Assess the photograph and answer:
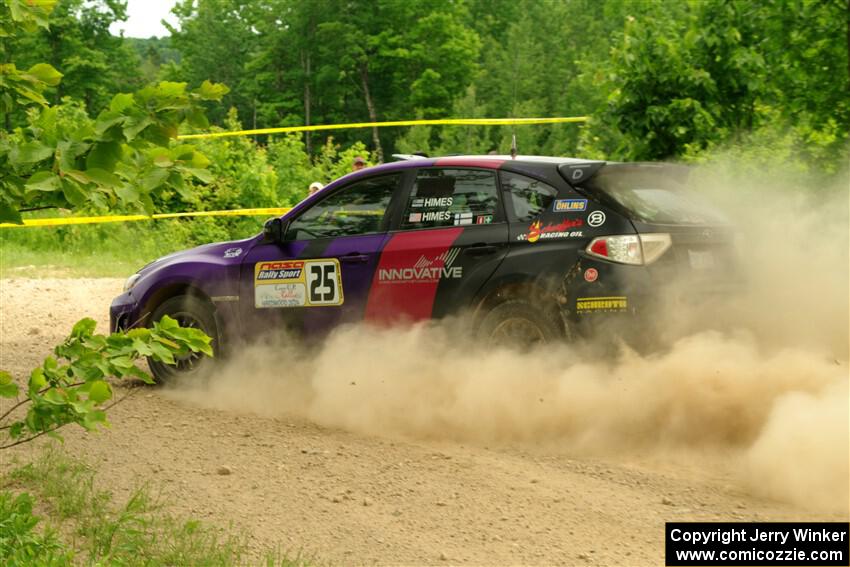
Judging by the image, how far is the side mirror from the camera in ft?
28.1

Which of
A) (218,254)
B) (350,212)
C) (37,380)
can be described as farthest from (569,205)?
(37,380)

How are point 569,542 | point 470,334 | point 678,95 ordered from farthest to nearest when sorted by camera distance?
1. point 678,95
2. point 470,334
3. point 569,542

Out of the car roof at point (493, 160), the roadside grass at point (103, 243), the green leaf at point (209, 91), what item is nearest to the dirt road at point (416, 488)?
the car roof at point (493, 160)

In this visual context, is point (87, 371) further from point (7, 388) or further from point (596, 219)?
point (596, 219)

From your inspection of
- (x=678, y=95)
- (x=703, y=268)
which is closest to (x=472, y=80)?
(x=678, y=95)

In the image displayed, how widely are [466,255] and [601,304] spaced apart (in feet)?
3.56

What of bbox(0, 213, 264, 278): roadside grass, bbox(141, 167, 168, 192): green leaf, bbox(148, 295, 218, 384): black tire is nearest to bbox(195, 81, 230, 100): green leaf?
bbox(141, 167, 168, 192): green leaf

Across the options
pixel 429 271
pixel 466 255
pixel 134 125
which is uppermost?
pixel 134 125

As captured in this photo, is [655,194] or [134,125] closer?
[134,125]

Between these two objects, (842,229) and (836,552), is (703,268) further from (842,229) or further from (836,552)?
(836,552)

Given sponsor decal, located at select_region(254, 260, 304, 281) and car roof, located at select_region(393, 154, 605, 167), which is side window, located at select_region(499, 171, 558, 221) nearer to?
car roof, located at select_region(393, 154, 605, 167)

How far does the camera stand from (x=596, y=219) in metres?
7.16

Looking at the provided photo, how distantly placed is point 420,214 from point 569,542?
339 cm

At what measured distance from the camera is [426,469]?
21.4 feet
